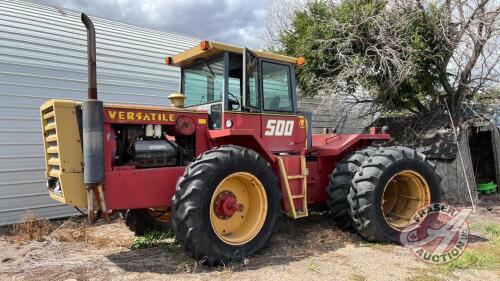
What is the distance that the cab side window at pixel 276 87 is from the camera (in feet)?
18.6

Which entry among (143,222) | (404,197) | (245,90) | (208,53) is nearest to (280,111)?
(245,90)

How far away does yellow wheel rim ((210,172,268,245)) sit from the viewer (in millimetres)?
4785

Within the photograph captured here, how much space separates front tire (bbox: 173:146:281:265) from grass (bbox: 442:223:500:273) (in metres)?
2.06

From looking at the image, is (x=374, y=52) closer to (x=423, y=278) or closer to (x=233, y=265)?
(x=423, y=278)

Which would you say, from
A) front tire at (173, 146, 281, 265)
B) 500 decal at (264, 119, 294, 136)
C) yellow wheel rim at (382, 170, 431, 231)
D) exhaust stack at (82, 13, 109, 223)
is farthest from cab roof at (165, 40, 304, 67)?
yellow wheel rim at (382, 170, 431, 231)

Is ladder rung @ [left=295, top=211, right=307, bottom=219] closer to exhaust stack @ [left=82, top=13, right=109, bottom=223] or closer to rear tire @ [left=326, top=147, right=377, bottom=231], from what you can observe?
rear tire @ [left=326, top=147, right=377, bottom=231]

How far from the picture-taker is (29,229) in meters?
6.43

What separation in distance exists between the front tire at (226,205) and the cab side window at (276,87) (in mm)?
1085

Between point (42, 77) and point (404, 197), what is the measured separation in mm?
6387

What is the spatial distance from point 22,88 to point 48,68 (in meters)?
0.61

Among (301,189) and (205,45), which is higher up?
(205,45)

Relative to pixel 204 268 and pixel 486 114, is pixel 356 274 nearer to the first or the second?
pixel 204 268

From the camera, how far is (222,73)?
5324 mm

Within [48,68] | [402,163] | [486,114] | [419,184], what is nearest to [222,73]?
[402,163]
